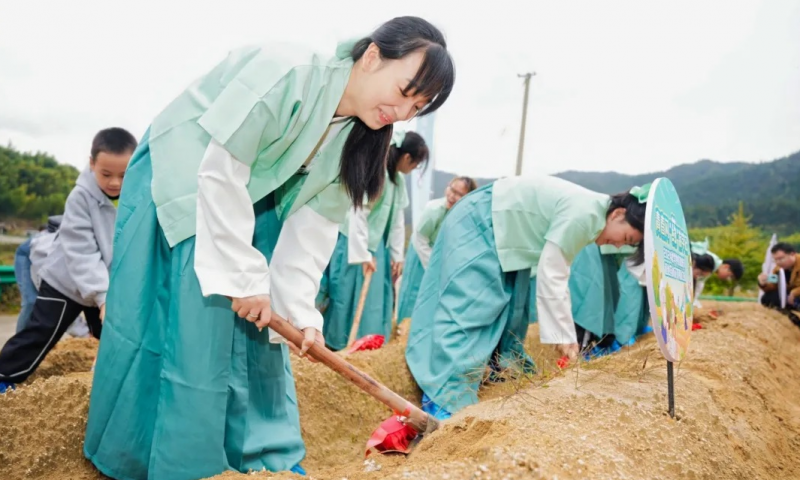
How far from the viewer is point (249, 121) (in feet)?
4.89

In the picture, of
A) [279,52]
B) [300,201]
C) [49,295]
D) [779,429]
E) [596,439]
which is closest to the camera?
[596,439]

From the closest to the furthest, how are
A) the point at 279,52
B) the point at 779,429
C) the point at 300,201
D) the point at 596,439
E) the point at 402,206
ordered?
the point at 596,439 → the point at 279,52 → the point at 300,201 → the point at 779,429 → the point at 402,206

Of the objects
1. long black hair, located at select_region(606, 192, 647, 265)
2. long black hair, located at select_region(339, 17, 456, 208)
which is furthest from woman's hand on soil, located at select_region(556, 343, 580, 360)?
long black hair, located at select_region(339, 17, 456, 208)

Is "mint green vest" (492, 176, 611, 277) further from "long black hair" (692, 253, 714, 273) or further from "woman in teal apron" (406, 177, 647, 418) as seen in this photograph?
"long black hair" (692, 253, 714, 273)

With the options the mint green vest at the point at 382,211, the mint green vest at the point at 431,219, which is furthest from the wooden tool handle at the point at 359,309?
the mint green vest at the point at 431,219

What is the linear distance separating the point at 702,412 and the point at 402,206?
315cm

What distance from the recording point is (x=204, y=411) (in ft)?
5.23

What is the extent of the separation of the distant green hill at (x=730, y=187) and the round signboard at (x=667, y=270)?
480 inches

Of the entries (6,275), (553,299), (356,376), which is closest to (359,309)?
(553,299)

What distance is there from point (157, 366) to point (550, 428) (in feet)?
3.44

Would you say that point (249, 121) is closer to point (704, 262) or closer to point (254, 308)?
point (254, 308)

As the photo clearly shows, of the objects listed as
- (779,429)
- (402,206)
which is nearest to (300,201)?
(779,429)

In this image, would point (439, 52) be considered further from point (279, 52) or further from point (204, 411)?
point (204, 411)

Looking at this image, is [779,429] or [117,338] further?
[779,429]
